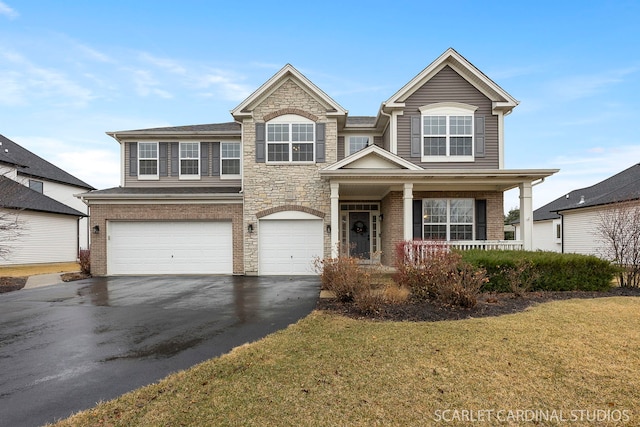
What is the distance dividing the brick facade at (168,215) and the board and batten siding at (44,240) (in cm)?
632

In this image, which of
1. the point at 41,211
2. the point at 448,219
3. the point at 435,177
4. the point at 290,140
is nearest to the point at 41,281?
the point at 41,211

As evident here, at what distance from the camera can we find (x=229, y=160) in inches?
622

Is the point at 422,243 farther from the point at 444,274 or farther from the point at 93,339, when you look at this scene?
the point at 93,339

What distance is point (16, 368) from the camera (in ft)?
15.0

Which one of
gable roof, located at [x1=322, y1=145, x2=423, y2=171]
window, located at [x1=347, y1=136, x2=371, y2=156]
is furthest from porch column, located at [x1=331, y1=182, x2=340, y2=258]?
window, located at [x1=347, y1=136, x2=371, y2=156]

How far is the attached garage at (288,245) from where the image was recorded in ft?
45.3

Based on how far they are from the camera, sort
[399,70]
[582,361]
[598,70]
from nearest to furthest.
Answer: [582,361] → [598,70] → [399,70]

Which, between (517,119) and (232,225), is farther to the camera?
(517,119)

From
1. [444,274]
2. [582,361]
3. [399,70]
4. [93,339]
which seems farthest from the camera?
[399,70]

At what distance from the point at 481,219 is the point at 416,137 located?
429 cm

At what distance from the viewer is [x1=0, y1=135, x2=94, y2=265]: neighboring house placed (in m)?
18.1

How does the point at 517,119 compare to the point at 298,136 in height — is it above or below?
above

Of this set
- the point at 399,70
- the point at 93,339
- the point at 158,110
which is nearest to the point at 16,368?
the point at 93,339

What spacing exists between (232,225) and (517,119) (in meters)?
13.7
